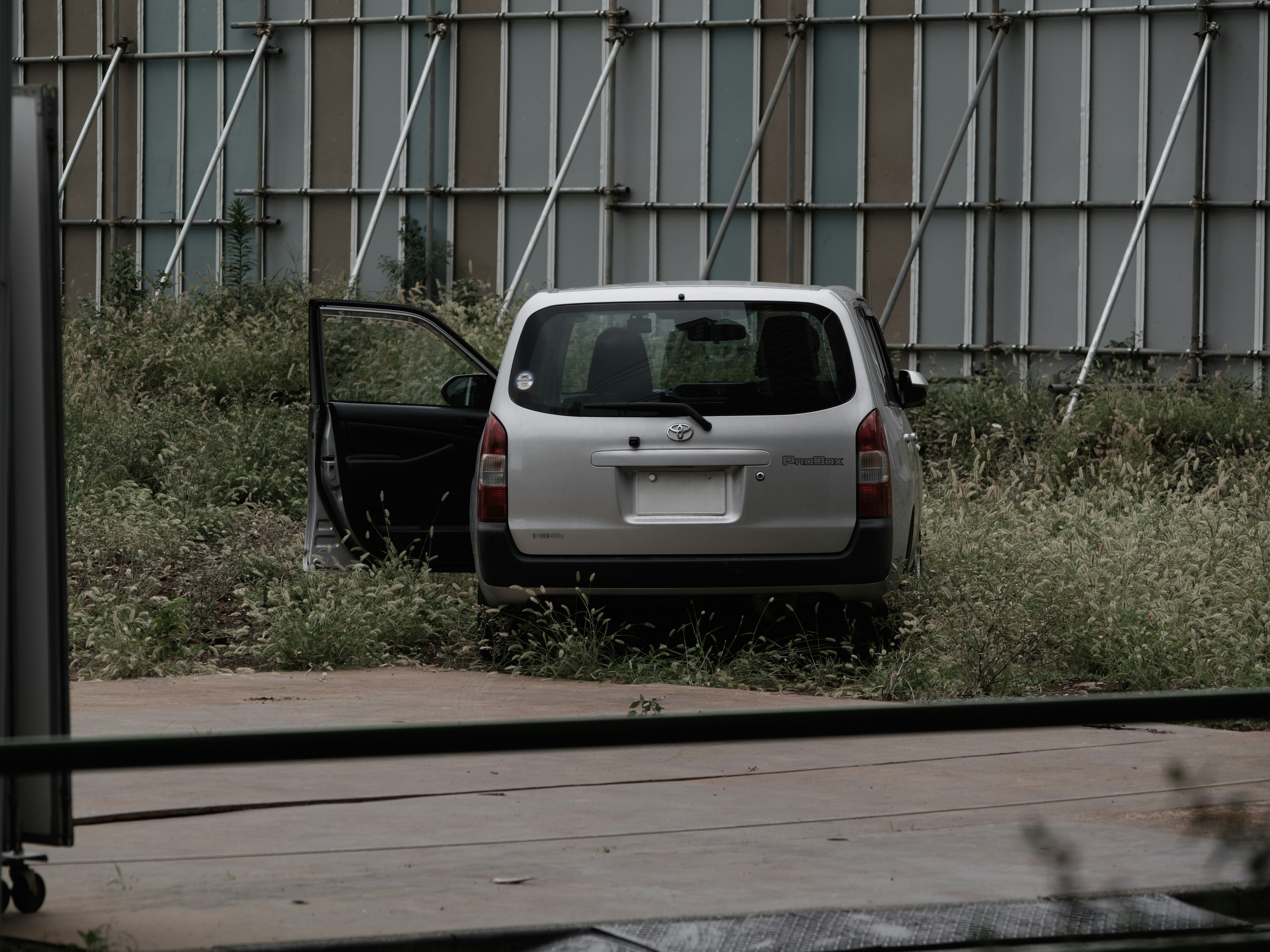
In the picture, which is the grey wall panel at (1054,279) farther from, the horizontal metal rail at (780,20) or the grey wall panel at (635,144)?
the grey wall panel at (635,144)

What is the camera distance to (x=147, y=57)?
20594mm

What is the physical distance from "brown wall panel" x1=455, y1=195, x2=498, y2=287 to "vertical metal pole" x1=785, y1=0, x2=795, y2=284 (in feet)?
12.4

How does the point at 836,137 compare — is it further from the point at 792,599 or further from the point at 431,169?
the point at 792,599

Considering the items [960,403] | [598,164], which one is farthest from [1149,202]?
[598,164]

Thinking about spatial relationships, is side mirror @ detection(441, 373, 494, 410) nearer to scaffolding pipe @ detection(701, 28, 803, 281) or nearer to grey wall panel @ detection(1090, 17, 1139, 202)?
scaffolding pipe @ detection(701, 28, 803, 281)

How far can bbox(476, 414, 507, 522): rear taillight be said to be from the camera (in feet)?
19.7


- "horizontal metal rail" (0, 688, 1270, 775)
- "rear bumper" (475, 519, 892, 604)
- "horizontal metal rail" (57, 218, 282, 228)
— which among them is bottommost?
"rear bumper" (475, 519, 892, 604)

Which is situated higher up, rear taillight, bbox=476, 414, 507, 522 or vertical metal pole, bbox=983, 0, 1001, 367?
vertical metal pole, bbox=983, 0, 1001, 367

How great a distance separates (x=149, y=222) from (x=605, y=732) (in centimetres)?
2085

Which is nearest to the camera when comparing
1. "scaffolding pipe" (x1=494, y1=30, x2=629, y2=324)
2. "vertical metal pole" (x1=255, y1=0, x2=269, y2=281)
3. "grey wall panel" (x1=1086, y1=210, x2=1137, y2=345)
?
"grey wall panel" (x1=1086, y1=210, x2=1137, y2=345)

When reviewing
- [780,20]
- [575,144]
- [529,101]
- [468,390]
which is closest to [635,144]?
[575,144]

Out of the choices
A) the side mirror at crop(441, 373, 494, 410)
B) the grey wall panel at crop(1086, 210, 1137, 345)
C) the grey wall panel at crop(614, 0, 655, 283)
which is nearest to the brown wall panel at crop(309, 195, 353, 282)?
the grey wall panel at crop(614, 0, 655, 283)

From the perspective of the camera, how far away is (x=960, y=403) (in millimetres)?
14578

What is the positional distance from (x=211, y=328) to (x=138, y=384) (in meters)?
2.33
